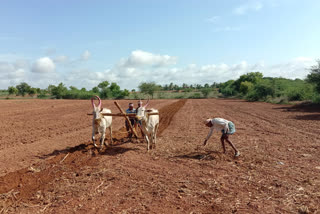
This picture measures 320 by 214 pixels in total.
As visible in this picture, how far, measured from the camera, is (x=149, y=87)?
274ft

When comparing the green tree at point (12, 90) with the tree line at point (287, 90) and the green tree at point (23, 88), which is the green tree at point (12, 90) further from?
the tree line at point (287, 90)

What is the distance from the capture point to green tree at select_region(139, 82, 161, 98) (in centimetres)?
8256

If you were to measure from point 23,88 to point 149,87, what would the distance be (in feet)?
161

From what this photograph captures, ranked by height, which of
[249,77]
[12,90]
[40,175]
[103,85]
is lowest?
[40,175]

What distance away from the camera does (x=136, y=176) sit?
6113 mm

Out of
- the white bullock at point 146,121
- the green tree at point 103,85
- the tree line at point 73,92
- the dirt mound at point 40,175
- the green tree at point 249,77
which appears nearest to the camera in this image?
the dirt mound at point 40,175

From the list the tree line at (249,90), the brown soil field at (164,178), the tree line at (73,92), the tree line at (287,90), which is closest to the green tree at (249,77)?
the tree line at (249,90)

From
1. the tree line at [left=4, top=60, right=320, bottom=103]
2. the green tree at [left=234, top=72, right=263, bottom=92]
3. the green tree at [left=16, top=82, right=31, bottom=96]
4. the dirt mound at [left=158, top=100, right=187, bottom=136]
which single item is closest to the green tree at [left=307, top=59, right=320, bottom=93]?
the tree line at [left=4, top=60, right=320, bottom=103]

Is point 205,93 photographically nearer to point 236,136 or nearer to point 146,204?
point 236,136

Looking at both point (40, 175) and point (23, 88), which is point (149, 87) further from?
point (40, 175)

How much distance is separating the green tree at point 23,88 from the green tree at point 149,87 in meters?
44.1

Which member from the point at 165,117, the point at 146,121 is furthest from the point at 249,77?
the point at 146,121

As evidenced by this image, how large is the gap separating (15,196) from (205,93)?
278 feet

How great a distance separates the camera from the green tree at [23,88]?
275 feet
